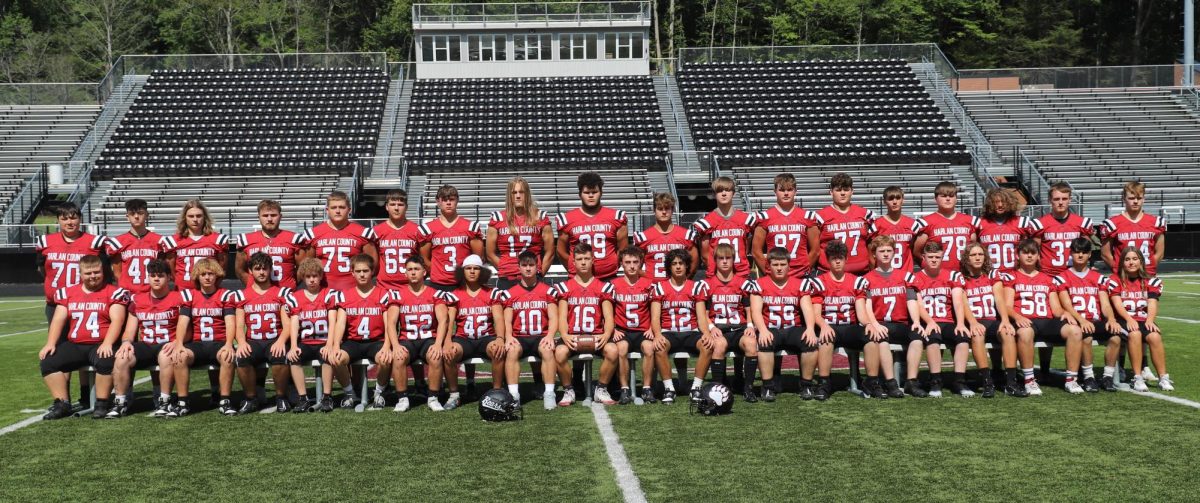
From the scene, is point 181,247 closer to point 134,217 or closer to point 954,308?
point 134,217

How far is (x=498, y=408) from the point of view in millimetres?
7391

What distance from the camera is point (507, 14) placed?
115ft

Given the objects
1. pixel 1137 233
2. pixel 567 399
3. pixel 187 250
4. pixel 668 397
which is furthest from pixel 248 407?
pixel 1137 233

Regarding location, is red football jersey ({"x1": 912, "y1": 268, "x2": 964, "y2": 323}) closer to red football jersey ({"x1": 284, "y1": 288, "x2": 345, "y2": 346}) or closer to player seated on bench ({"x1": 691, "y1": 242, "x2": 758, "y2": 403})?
player seated on bench ({"x1": 691, "y1": 242, "x2": 758, "y2": 403})

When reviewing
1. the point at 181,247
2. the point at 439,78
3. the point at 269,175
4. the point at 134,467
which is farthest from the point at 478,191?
the point at 134,467

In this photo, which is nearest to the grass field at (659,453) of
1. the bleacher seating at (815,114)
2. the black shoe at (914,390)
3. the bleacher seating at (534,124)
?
the black shoe at (914,390)

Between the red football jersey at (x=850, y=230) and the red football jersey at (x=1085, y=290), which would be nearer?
the red football jersey at (x=1085, y=290)

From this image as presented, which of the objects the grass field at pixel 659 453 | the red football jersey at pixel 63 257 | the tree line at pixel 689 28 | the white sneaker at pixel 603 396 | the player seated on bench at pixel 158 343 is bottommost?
the grass field at pixel 659 453

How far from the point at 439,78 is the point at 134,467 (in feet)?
97.3

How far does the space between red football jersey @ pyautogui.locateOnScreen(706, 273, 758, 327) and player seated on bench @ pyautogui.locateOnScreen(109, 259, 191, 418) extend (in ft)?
13.0

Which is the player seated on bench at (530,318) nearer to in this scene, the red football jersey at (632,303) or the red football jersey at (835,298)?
the red football jersey at (632,303)

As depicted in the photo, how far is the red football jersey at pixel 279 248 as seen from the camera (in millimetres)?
8797

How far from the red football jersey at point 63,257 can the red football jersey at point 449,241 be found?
2.71m

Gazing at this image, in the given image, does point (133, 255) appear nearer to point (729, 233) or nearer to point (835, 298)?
point (729, 233)
